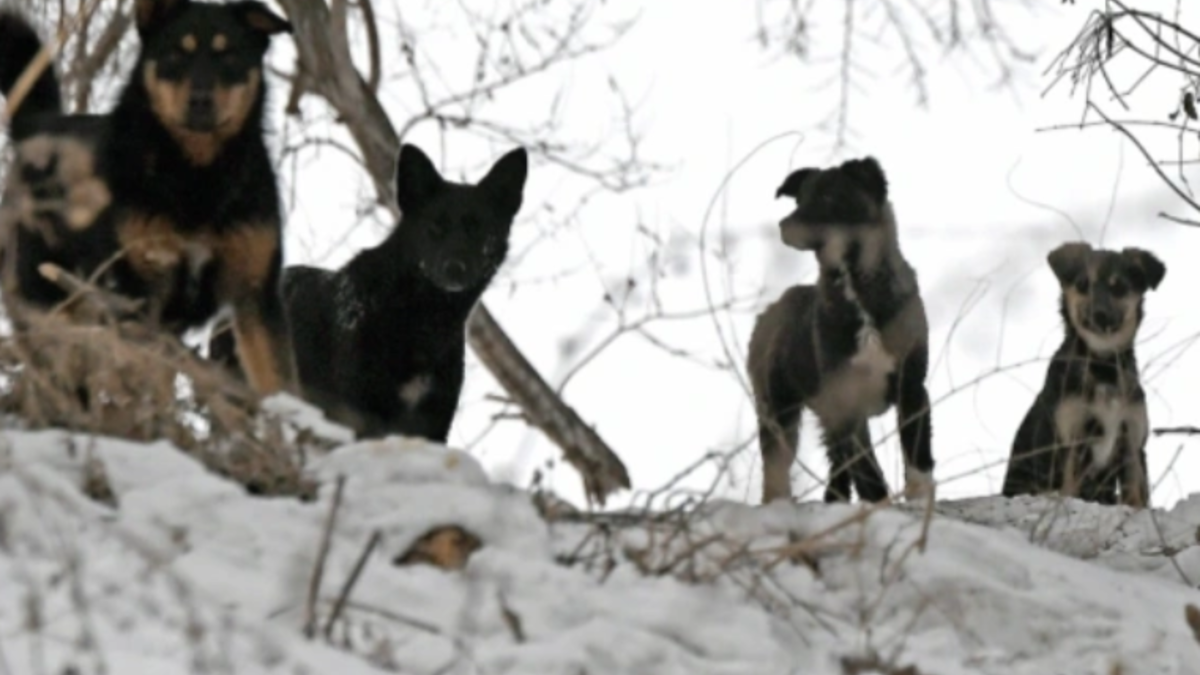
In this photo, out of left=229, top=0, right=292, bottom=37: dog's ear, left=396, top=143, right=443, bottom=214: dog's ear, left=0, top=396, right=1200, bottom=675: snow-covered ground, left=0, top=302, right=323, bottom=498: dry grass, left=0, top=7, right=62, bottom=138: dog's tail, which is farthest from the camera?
left=396, top=143, right=443, bottom=214: dog's ear

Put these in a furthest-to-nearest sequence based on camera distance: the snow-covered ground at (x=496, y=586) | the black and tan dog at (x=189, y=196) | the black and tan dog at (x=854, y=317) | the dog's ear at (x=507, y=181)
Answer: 1. the black and tan dog at (x=854, y=317)
2. the dog's ear at (x=507, y=181)
3. the black and tan dog at (x=189, y=196)
4. the snow-covered ground at (x=496, y=586)

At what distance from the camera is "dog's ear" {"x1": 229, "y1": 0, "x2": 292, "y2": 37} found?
8.66 metres

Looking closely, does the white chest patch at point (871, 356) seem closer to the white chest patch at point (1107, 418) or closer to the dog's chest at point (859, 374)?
the dog's chest at point (859, 374)

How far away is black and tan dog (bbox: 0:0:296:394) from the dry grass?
6.71ft

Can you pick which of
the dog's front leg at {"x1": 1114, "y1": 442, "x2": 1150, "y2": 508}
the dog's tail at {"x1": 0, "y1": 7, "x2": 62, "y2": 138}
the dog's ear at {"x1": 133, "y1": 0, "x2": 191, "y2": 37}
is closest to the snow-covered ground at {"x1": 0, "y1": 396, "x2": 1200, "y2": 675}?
the dog's ear at {"x1": 133, "y1": 0, "x2": 191, "y2": 37}

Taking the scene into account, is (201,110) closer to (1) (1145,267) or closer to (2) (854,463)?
(2) (854,463)

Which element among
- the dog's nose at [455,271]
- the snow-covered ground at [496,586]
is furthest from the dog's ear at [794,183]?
the snow-covered ground at [496,586]

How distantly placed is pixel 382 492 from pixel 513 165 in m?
4.65

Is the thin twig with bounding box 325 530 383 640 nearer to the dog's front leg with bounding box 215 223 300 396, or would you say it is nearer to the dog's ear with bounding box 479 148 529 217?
the dog's front leg with bounding box 215 223 300 396

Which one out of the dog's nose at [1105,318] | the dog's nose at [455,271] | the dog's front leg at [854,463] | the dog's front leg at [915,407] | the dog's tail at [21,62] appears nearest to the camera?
the dog's tail at [21,62]

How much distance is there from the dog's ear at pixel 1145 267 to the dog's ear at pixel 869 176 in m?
1.31

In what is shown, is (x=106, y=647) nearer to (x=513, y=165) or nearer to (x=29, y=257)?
(x=29, y=257)

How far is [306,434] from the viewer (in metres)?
6.07

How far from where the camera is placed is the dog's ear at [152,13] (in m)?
8.45
